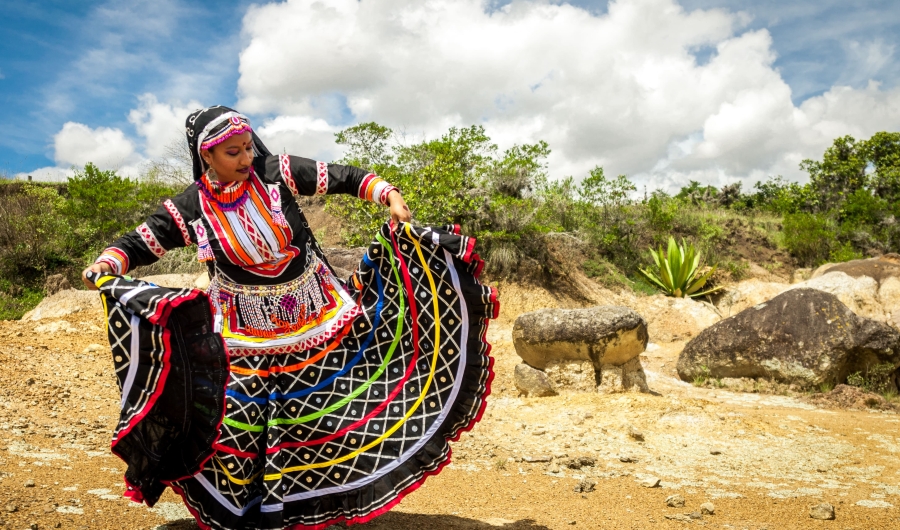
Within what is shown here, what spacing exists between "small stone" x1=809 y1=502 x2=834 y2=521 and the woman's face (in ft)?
12.0

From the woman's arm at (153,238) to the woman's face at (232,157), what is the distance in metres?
0.27

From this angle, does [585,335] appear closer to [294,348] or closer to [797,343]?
[797,343]

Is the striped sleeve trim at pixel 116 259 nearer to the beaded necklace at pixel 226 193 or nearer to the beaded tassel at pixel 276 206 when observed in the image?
the beaded necklace at pixel 226 193

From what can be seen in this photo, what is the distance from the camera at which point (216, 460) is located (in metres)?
2.71

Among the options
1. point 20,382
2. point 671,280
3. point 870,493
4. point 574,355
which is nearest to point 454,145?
point 671,280

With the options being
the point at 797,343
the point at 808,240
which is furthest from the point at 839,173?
the point at 797,343

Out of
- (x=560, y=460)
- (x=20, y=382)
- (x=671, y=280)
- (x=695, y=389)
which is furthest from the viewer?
(x=671, y=280)

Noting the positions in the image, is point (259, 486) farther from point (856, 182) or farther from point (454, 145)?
point (856, 182)

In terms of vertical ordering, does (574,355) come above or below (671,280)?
below

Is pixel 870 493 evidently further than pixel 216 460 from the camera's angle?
Yes

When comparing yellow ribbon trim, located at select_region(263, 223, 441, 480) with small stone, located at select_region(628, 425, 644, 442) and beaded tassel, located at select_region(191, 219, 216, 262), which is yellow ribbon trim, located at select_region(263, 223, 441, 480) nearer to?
beaded tassel, located at select_region(191, 219, 216, 262)

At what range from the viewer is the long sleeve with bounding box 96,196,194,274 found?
2.79m

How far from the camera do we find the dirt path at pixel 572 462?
3.52m

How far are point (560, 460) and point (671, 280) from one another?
1101 centimetres
